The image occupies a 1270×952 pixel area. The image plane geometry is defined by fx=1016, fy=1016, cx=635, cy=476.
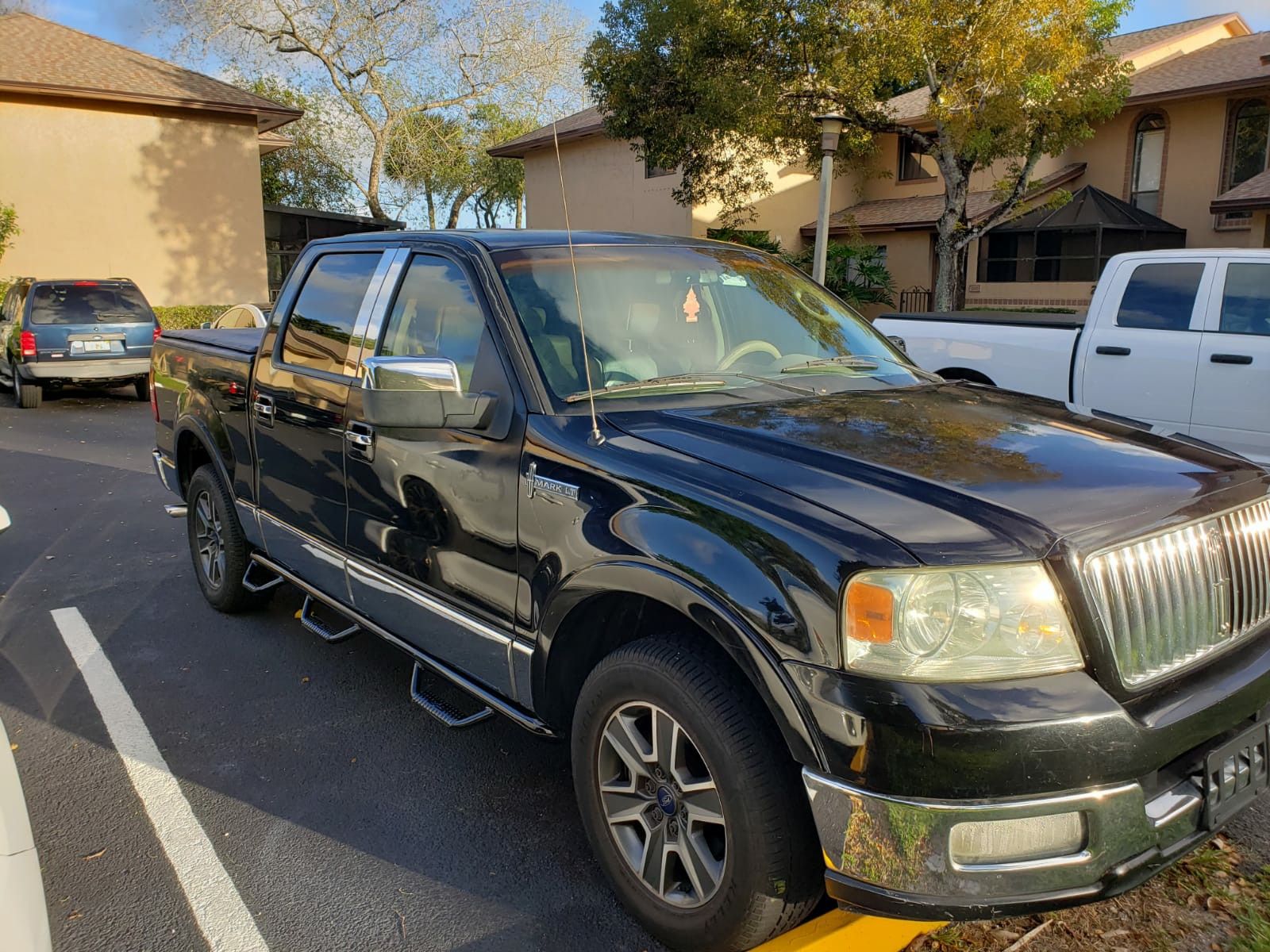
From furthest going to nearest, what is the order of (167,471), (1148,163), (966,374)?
(1148,163), (966,374), (167,471)

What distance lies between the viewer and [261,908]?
118 inches

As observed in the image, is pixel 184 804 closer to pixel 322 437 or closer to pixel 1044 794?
pixel 322 437

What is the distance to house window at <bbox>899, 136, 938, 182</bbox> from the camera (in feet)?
87.8

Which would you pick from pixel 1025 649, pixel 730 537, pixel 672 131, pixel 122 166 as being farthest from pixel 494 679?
pixel 122 166

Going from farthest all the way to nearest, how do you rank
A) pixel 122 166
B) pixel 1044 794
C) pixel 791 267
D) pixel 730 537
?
pixel 122 166, pixel 791 267, pixel 730 537, pixel 1044 794

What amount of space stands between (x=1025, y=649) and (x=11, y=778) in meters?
2.24

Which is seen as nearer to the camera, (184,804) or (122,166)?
(184,804)

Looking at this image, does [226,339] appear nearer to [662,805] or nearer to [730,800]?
[662,805]

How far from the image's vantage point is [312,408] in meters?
4.12

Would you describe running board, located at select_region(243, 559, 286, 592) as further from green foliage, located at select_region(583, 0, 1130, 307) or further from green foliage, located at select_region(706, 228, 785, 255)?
green foliage, located at select_region(706, 228, 785, 255)

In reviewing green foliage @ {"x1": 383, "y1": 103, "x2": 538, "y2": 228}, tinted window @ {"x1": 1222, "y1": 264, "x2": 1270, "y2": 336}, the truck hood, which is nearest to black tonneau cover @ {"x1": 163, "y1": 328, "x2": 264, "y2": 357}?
the truck hood

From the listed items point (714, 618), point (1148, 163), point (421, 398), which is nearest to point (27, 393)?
point (421, 398)

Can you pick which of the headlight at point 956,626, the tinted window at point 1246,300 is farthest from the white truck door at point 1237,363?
the headlight at point 956,626

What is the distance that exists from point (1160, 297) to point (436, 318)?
5.90 meters
